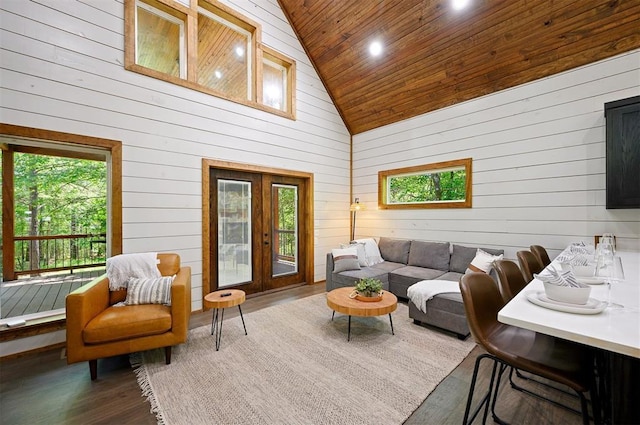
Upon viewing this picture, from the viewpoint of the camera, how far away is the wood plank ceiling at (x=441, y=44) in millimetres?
2965

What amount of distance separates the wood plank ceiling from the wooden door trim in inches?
80.0

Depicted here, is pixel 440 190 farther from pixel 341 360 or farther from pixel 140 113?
pixel 140 113

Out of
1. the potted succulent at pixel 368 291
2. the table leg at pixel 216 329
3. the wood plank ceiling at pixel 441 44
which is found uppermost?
the wood plank ceiling at pixel 441 44

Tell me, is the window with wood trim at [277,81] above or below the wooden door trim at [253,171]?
above

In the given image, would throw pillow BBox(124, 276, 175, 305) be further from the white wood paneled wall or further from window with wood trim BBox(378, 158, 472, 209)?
window with wood trim BBox(378, 158, 472, 209)

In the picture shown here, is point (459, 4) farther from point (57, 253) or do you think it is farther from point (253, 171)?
point (57, 253)

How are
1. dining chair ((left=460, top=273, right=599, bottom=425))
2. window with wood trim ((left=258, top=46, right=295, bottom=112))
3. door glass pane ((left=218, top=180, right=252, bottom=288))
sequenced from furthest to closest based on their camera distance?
window with wood trim ((left=258, top=46, right=295, bottom=112)) → door glass pane ((left=218, top=180, right=252, bottom=288)) → dining chair ((left=460, top=273, right=599, bottom=425))

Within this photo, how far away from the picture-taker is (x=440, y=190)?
476 cm

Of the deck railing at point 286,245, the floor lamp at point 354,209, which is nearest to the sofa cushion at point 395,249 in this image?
the floor lamp at point 354,209

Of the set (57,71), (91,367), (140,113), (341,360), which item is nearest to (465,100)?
(341,360)

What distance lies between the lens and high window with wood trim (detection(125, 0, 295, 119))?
3.43 metres

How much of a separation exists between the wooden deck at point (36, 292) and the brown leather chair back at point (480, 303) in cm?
440

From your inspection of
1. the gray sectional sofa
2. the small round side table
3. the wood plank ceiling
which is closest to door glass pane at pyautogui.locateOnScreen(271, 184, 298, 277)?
the gray sectional sofa

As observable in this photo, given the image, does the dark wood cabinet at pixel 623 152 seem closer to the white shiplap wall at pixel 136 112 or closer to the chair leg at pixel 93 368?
the white shiplap wall at pixel 136 112
